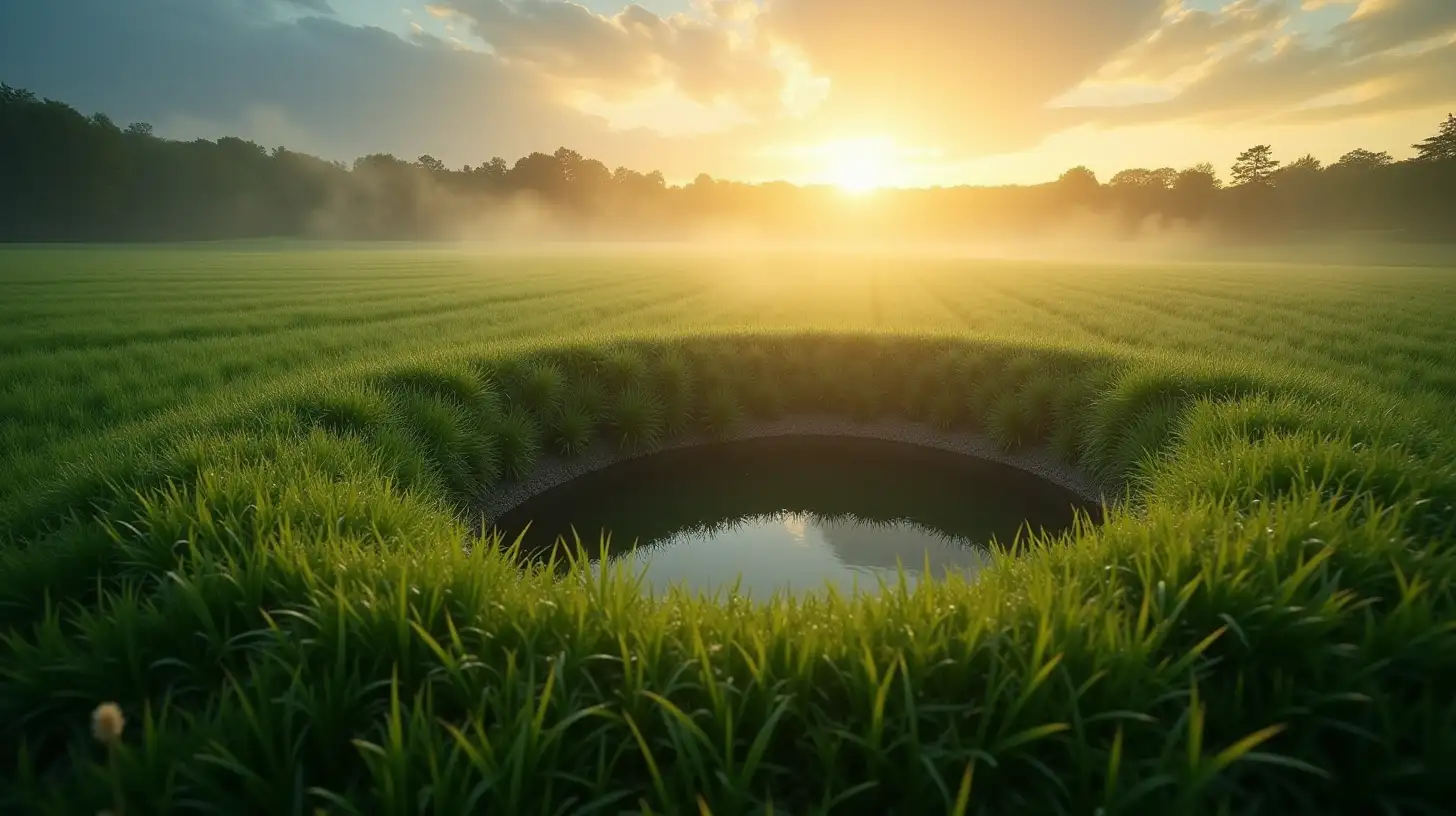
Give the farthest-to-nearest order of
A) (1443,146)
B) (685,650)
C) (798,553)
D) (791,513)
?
1. (1443,146)
2. (791,513)
3. (798,553)
4. (685,650)

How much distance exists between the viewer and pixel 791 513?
26.3ft

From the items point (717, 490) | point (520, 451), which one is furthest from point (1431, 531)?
point (520, 451)

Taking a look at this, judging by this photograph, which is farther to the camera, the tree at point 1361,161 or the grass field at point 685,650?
the tree at point 1361,161

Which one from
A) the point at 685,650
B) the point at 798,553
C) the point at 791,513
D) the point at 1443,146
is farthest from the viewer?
the point at 1443,146

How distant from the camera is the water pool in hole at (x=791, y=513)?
6.63m

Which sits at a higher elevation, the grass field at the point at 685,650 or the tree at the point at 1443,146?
the tree at the point at 1443,146

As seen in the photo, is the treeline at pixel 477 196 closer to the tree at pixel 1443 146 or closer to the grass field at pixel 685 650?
the tree at pixel 1443 146

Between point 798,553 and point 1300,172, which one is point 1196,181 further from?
point 798,553

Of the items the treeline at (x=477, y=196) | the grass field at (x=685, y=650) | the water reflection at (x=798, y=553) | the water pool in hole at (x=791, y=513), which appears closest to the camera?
the grass field at (x=685, y=650)

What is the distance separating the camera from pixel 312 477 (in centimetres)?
454

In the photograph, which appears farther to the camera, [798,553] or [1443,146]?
[1443,146]

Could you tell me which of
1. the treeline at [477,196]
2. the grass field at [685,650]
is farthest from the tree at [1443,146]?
the grass field at [685,650]

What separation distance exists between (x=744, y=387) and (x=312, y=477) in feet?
22.5

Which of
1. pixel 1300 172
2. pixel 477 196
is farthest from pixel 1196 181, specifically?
pixel 477 196
